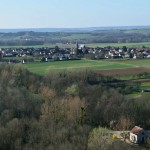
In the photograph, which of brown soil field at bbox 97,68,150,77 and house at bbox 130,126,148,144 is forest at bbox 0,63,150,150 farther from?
brown soil field at bbox 97,68,150,77

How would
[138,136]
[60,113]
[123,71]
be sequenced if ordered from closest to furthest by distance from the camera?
[138,136] → [60,113] → [123,71]

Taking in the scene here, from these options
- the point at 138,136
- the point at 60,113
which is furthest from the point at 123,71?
the point at 138,136

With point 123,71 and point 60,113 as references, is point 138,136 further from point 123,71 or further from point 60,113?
point 123,71

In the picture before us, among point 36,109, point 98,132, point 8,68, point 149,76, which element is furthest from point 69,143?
point 149,76

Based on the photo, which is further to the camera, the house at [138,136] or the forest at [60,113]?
the house at [138,136]

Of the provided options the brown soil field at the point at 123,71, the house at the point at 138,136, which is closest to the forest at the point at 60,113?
the house at the point at 138,136

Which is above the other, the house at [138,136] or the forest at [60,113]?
the forest at [60,113]

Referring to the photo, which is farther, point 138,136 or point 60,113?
point 60,113

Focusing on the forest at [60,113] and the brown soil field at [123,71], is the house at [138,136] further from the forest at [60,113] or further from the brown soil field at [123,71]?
the brown soil field at [123,71]

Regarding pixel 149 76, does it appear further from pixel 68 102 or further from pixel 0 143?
pixel 0 143
